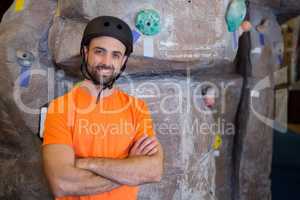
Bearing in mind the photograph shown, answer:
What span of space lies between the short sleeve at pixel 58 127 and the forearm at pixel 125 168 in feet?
0.33

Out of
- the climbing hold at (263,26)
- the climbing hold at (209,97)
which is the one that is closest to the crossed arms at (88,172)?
the climbing hold at (209,97)

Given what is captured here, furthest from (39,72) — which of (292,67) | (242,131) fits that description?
(292,67)

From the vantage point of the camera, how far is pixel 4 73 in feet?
5.18

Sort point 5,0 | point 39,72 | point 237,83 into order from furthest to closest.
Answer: point 5,0, point 237,83, point 39,72

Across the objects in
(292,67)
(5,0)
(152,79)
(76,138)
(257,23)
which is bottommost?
(76,138)

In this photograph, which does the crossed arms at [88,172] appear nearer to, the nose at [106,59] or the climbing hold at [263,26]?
the nose at [106,59]

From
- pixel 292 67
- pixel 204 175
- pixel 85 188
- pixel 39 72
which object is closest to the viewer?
pixel 85 188

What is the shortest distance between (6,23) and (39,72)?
321 millimetres

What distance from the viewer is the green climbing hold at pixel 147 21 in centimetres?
139

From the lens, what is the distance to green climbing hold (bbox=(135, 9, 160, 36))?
4.57 ft

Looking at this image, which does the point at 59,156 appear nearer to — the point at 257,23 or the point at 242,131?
the point at 242,131

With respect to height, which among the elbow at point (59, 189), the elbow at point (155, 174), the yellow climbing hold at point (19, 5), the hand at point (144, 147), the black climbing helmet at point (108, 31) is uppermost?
the yellow climbing hold at point (19, 5)

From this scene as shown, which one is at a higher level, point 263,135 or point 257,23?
point 257,23

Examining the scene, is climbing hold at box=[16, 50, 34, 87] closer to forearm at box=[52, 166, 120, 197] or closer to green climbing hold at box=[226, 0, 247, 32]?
forearm at box=[52, 166, 120, 197]
